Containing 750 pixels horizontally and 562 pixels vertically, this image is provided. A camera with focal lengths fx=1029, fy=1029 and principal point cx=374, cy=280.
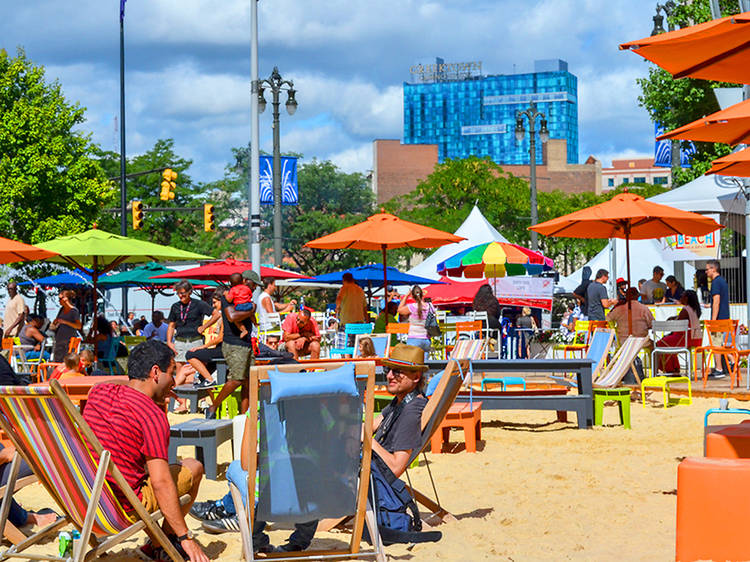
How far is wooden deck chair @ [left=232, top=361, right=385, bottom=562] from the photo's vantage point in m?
4.80

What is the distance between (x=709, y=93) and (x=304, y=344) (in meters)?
15.2

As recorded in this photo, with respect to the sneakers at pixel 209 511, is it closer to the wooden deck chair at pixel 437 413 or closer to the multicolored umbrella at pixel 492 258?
the wooden deck chair at pixel 437 413

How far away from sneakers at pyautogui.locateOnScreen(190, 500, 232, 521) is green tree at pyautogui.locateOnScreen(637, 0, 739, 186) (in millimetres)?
21044

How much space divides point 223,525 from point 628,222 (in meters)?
9.76

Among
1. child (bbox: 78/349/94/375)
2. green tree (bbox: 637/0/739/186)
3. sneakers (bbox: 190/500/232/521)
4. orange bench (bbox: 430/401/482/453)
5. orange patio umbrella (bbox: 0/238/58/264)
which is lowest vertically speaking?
sneakers (bbox: 190/500/232/521)

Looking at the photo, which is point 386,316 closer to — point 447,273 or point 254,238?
point 254,238

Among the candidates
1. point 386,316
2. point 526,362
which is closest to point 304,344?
point 386,316

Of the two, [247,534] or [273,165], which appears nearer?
[247,534]

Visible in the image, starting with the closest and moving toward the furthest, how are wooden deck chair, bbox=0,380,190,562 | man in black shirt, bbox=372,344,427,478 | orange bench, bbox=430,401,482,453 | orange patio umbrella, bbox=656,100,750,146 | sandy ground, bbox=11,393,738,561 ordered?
1. wooden deck chair, bbox=0,380,190,562
2. sandy ground, bbox=11,393,738,561
3. man in black shirt, bbox=372,344,427,478
4. orange patio umbrella, bbox=656,100,750,146
5. orange bench, bbox=430,401,482,453

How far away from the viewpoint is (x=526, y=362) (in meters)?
10.8

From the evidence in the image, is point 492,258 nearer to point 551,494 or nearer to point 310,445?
point 551,494

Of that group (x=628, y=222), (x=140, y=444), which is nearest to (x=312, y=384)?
(x=140, y=444)

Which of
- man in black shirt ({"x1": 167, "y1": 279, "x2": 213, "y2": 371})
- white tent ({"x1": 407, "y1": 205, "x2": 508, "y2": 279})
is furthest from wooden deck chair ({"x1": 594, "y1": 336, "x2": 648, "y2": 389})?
white tent ({"x1": 407, "y1": 205, "x2": 508, "y2": 279})

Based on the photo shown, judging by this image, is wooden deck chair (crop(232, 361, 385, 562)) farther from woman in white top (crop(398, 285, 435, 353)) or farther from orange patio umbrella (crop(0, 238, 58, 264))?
woman in white top (crop(398, 285, 435, 353))
